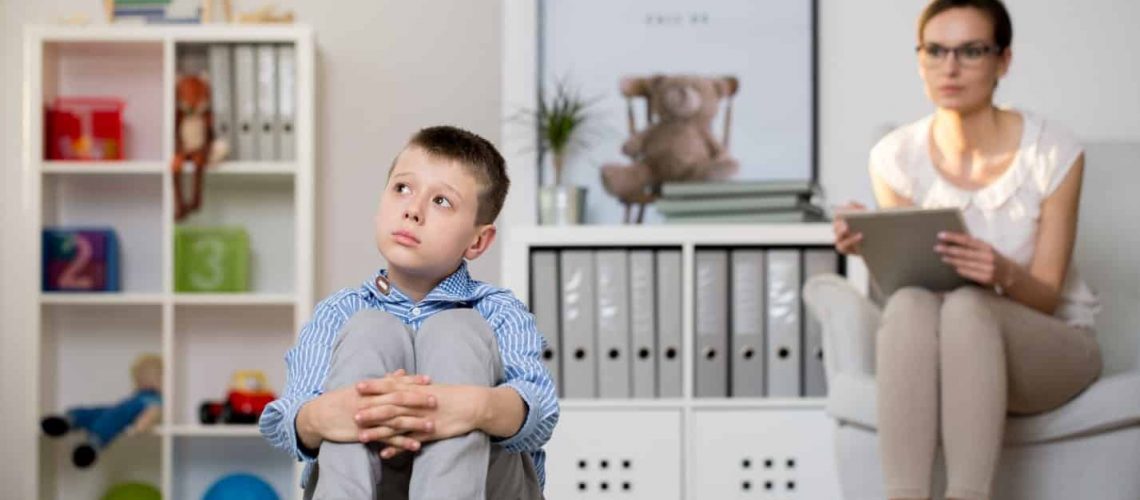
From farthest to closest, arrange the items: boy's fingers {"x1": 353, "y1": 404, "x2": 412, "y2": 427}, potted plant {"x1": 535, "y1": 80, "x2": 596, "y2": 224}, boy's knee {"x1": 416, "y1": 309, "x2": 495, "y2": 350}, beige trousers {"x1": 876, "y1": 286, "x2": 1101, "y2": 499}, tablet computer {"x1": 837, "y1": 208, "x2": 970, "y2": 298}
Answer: potted plant {"x1": 535, "y1": 80, "x2": 596, "y2": 224} → tablet computer {"x1": 837, "y1": 208, "x2": 970, "y2": 298} → beige trousers {"x1": 876, "y1": 286, "x2": 1101, "y2": 499} → boy's knee {"x1": 416, "y1": 309, "x2": 495, "y2": 350} → boy's fingers {"x1": 353, "y1": 404, "x2": 412, "y2": 427}

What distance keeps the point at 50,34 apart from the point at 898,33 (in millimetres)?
2020

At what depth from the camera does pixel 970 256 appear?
233 cm

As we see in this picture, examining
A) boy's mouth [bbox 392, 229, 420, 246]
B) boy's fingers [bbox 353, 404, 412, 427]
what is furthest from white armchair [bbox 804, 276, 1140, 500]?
boy's fingers [bbox 353, 404, 412, 427]

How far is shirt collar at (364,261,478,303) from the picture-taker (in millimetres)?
1715

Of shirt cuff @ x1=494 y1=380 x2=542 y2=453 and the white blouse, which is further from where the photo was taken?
the white blouse

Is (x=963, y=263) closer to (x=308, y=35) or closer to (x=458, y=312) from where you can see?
(x=458, y=312)

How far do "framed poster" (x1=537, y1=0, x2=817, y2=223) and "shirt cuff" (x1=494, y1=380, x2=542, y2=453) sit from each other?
1768 millimetres

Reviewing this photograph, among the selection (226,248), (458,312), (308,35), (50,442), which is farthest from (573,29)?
(458,312)

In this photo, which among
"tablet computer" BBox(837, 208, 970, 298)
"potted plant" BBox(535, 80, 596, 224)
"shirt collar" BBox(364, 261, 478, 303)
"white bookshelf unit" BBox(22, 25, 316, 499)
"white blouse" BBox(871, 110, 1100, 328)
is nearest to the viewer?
"shirt collar" BBox(364, 261, 478, 303)

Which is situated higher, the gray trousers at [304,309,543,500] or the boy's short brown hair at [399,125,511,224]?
the boy's short brown hair at [399,125,511,224]

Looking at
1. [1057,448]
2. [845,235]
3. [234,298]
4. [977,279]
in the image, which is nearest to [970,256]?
[977,279]

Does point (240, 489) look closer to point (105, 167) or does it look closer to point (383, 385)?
point (105, 167)

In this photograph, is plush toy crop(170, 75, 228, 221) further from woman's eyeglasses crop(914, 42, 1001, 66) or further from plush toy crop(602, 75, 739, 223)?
woman's eyeglasses crop(914, 42, 1001, 66)

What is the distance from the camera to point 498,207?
1813 mm
